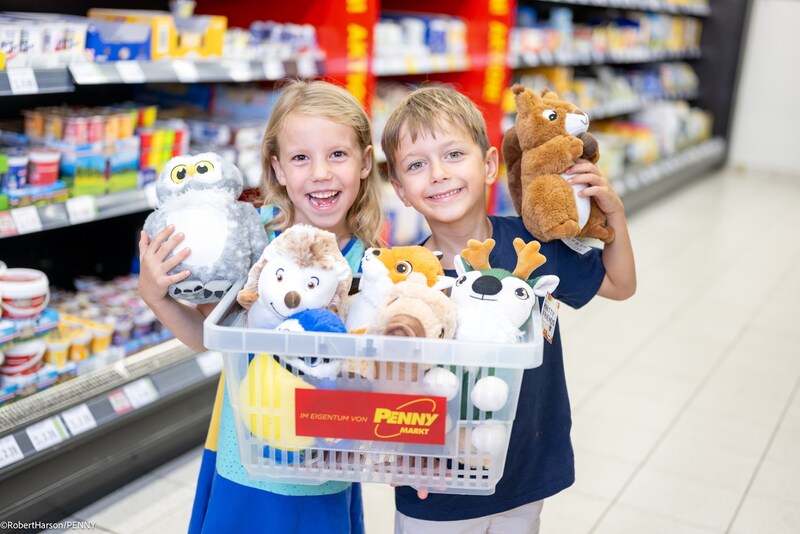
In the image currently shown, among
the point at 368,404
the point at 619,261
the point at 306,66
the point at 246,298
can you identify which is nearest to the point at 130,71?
the point at 306,66

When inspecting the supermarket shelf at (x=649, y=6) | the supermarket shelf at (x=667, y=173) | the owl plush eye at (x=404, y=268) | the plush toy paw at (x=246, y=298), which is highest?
the supermarket shelf at (x=649, y=6)

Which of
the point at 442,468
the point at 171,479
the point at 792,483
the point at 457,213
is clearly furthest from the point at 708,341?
the point at 442,468

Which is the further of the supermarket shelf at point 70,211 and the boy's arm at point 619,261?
the supermarket shelf at point 70,211

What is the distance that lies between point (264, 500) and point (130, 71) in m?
1.35

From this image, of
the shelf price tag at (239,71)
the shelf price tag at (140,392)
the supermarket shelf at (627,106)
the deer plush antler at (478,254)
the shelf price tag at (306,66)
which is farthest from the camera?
the supermarket shelf at (627,106)

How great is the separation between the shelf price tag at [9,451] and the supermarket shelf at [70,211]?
0.48 metres

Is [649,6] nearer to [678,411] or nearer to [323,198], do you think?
[678,411]

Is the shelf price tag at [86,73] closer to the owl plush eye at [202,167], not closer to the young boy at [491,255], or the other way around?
the owl plush eye at [202,167]

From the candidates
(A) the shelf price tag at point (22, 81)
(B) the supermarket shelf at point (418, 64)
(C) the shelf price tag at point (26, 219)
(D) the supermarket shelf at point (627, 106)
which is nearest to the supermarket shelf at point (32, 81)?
(A) the shelf price tag at point (22, 81)

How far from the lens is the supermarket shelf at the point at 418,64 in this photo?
3.44 meters

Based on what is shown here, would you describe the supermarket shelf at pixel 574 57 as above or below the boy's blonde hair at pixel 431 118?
below

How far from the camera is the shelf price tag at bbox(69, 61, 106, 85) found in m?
2.14

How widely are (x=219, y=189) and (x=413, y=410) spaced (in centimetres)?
55

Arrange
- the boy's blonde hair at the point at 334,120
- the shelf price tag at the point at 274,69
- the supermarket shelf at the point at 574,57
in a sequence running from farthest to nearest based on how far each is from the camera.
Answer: the supermarket shelf at the point at 574,57, the shelf price tag at the point at 274,69, the boy's blonde hair at the point at 334,120
